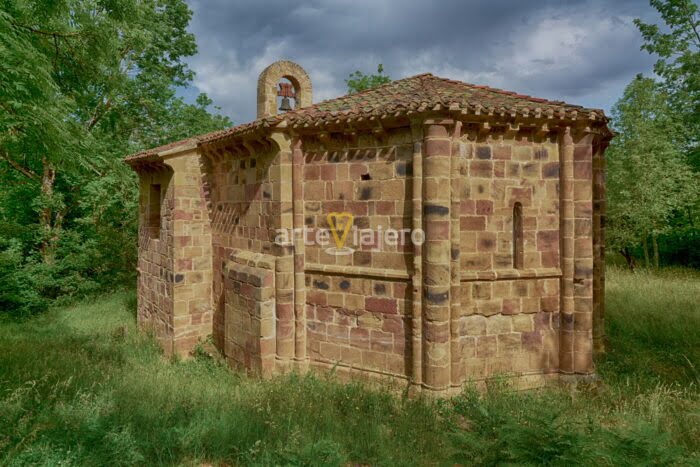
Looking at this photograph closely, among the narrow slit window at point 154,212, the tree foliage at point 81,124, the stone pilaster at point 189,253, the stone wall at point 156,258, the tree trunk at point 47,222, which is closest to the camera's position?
the tree foliage at point 81,124

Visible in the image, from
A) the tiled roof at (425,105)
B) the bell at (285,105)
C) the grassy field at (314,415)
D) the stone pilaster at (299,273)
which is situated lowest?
the grassy field at (314,415)

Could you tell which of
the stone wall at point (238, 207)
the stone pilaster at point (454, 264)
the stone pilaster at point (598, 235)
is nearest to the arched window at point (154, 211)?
the stone wall at point (238, 207)

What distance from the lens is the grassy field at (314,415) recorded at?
11.8ft

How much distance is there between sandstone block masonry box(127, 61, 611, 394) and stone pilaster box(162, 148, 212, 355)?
215cm

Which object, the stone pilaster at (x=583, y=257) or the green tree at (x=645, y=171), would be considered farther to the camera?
the green tree at (x=645, y=171)

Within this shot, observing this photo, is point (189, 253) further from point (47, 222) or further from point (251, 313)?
point (47, 222)

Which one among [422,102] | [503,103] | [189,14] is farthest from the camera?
[189,14]

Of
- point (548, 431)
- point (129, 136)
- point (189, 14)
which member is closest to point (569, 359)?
point (548, 431)

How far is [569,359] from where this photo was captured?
6363 mm

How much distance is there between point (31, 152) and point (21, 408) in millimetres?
3705

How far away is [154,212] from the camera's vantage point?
1020 centimetres

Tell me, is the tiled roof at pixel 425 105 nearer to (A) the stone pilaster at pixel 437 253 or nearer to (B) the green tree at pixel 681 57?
(A) the stone pilaster at pixel 437 253

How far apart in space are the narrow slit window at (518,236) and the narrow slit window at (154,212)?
8380mm

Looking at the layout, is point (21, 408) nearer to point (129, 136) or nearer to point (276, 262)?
point (276, 262)
